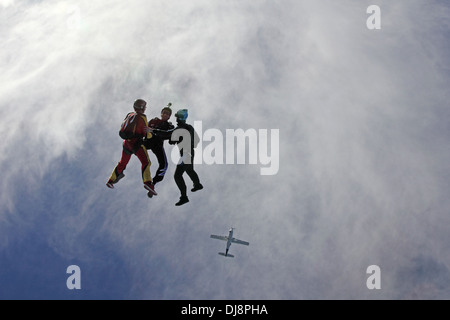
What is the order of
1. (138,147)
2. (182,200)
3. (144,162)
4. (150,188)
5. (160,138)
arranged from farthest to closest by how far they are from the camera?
1. (160,138)
2. (144,162)
3. (138,147)
4. (182,200)
5. (150,188)

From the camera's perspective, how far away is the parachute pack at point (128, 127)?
928 inches

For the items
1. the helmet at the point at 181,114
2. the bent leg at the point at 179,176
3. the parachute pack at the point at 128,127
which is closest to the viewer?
the parachute pack at the point at 128,127

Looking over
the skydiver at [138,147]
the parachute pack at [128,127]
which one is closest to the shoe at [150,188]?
the skydiver at [138,147]

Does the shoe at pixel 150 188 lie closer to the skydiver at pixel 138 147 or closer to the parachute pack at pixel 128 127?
the skydiver at pixel 138 147

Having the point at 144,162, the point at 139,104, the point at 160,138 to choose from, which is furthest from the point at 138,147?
the point at 139,104

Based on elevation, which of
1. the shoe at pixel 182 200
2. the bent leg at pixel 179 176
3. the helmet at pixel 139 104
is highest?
the helmet at pixel 139 104

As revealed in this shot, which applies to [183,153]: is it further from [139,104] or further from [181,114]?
[139,104]

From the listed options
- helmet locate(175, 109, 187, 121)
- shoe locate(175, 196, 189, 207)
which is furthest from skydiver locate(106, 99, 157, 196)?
helmet locate(175, 109, 187, 121)

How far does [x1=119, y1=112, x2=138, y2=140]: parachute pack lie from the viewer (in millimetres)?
23578

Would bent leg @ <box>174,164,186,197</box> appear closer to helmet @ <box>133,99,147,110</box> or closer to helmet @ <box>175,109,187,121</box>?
helmet @ <box>175,109,187,121</box>

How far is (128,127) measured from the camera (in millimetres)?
23609

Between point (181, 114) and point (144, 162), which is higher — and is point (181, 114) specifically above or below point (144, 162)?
above
